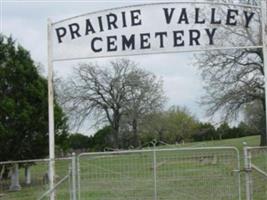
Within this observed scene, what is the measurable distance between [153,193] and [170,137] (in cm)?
6163

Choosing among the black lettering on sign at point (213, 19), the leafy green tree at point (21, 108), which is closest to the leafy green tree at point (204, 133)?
the leafy green tree at point (21, 108)

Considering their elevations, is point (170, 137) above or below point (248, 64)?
below

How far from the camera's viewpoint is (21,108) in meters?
24.5

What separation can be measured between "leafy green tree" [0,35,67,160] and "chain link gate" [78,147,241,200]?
1186cm

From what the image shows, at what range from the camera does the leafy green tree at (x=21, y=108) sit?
2419cm

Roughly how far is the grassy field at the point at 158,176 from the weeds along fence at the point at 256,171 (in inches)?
0.9

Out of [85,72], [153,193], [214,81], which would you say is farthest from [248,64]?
[153,193]

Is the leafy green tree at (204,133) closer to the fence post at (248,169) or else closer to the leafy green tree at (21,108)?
the leafy green tree at (21,108)

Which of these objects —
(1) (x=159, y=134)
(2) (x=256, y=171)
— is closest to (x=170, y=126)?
(1) (x=159, y=134)

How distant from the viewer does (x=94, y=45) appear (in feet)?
42.6

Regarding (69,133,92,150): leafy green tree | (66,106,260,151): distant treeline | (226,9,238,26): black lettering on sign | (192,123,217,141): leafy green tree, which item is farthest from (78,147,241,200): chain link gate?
(192,123,217,141): leafy green tree

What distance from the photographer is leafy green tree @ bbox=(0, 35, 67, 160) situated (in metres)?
24.2

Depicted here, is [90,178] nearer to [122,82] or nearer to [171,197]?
[171,197]

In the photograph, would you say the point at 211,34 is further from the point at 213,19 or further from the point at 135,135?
the point at 135,135
